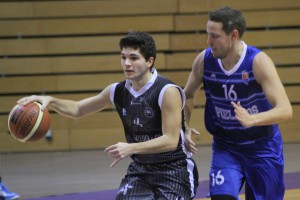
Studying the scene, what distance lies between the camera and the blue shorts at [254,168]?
12.1 feet

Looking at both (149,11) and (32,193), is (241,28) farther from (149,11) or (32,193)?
(149,11)

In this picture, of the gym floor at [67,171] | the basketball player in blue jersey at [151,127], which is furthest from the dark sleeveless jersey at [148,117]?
the gym floor at [67,171]

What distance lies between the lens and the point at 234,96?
368 centimetres

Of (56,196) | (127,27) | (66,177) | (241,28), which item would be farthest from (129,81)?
(127,27)

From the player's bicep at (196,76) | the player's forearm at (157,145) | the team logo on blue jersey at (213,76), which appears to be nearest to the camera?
the player's forearm at (157,145)

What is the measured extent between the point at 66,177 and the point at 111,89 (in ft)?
10.8

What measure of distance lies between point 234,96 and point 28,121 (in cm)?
127

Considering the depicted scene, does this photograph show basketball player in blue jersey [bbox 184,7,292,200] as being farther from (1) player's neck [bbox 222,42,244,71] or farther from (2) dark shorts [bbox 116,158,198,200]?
(2) dark shorts [bbox 116,158,198,200]

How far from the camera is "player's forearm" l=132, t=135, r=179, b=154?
3.43 m

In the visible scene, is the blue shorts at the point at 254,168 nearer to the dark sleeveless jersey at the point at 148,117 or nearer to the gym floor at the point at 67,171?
the dark sleeveless jersey at the point at 148,117

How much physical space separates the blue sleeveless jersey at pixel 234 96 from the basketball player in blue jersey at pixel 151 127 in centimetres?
21

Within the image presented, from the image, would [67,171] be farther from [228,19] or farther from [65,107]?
[228,19]

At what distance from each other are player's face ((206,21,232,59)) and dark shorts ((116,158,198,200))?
Result: 27.4 inches

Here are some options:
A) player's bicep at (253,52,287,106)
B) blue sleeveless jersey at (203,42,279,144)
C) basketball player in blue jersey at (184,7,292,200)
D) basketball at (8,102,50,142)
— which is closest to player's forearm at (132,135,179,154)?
basketball player in blue jersey at (184,7,292,200)
